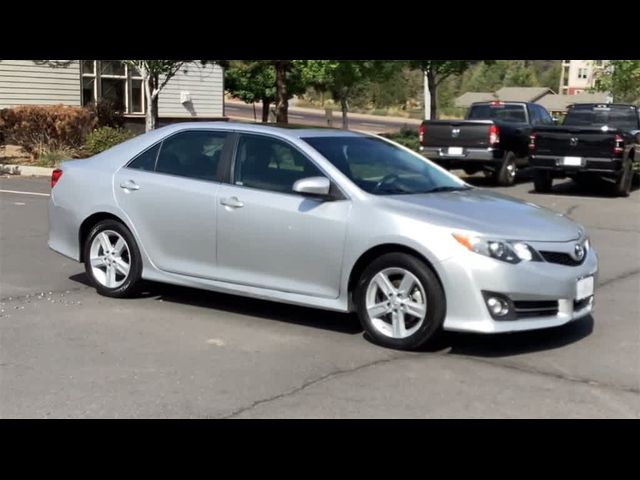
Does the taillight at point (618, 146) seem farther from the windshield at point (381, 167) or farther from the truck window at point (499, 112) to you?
the windshield at point (381, 167)

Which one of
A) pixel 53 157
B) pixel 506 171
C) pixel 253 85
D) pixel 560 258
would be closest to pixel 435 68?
pixel 506 171

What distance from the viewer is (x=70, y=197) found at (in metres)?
7.38

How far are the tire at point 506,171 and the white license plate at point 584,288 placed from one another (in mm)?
12239

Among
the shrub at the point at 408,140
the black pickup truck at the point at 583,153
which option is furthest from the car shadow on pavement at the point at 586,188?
the shrub at the point at 408,140

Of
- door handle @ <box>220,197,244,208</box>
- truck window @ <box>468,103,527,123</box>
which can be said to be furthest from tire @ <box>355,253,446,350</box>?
truck window @ <box>468,103,527,123</box>

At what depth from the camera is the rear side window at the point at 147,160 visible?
7070 millimetres

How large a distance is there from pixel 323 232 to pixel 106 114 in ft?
59.0

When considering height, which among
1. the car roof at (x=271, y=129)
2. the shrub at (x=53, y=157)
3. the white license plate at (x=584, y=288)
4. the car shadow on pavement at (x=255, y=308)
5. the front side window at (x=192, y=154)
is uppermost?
the car roof at (x=271, y=129)

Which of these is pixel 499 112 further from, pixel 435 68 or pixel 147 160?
pixel 147 160

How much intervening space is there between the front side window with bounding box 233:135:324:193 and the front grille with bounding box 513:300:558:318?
71.9 inches

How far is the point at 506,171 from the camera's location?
59.1 ft
